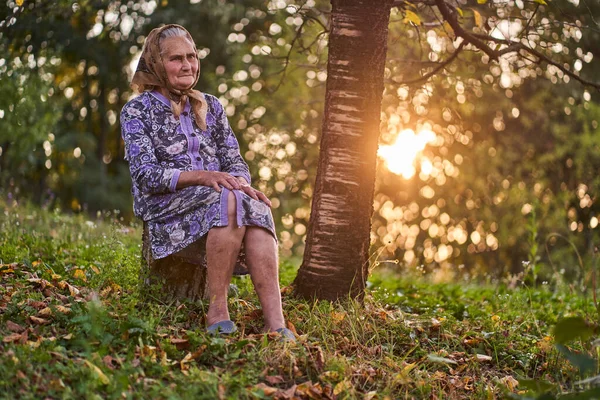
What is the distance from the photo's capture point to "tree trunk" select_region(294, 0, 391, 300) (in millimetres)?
4742

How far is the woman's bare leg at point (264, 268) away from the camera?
3986 mm

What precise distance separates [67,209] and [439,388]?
1623cm

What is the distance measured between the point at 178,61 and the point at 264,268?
1.39 meters

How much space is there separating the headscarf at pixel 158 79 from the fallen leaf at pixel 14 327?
5.10 feet

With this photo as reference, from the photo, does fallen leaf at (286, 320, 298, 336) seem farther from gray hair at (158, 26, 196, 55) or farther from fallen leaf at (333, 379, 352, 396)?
gray hair at (158, 26, 196, 55)

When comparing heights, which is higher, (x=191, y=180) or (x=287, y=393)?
(x=191, y=180)

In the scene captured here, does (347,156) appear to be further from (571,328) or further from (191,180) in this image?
(571,328)

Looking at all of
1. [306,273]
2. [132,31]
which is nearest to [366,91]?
[306,273]

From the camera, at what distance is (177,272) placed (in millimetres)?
4441

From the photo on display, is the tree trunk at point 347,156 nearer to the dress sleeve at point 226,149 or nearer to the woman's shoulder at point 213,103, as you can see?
the dress sleeve at point 226,149

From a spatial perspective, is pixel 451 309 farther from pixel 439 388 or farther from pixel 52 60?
pixel 52 60

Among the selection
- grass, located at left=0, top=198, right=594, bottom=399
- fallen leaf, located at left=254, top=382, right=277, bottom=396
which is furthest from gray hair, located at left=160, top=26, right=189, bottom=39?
→ fallen leaf, located at left=254, top=382, right=277, bottom=396

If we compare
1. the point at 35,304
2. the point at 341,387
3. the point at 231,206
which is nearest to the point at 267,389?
the point at 341,387

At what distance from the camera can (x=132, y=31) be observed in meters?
14.9
